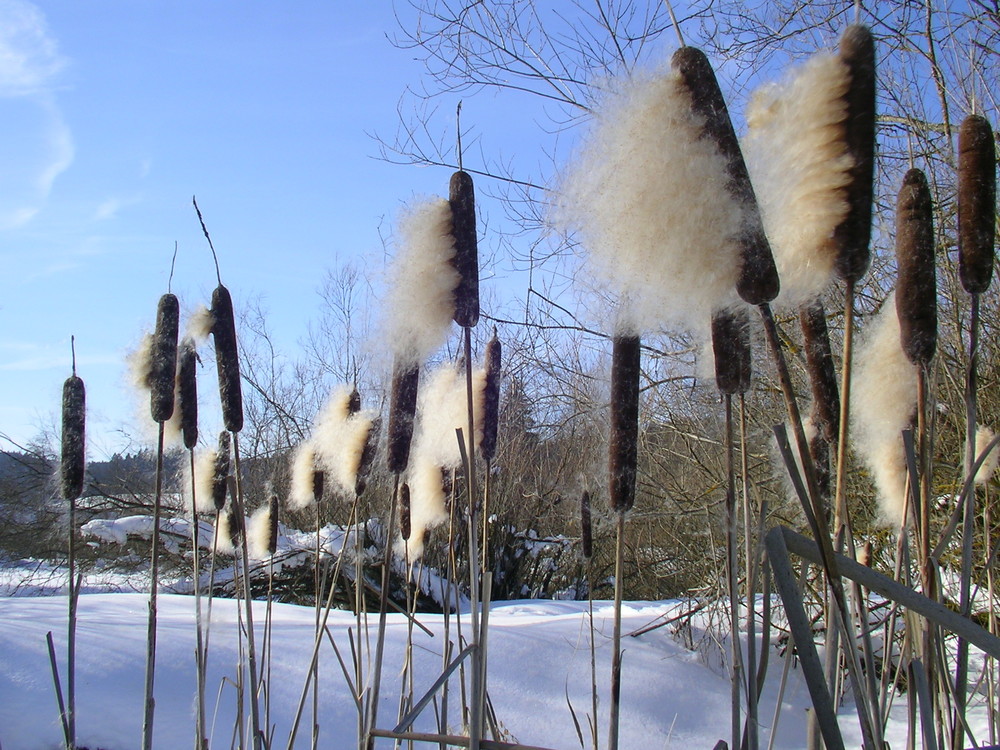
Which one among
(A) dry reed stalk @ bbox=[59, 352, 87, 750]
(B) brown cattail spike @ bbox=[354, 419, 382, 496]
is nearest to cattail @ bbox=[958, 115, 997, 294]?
(B) brown cattail spike @ bbox=[354, 419, 382, 496]

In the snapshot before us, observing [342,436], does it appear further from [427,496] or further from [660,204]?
[660,204]

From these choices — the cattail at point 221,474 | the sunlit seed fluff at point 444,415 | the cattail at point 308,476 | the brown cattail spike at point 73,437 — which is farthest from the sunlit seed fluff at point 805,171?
the cattail at point 221,474

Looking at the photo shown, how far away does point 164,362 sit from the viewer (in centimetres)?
149

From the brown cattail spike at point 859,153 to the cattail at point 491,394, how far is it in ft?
2.69

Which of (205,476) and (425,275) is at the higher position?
(425,275)

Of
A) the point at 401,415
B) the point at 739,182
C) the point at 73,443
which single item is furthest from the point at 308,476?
the point at 739,182

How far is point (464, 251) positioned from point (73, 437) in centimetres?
94

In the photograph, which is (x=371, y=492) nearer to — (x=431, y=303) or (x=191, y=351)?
(x=191, y=351)

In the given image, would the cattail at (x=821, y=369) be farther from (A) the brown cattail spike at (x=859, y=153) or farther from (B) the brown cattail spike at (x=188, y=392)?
(B) the brown cattail spike at (x=188, y=392)

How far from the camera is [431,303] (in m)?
1.27

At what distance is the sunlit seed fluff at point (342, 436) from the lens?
1816 millimetres

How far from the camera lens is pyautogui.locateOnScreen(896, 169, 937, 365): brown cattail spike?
1.00 m

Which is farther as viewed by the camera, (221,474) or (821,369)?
(221,474)

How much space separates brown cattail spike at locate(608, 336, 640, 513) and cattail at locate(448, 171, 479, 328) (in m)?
0.28
